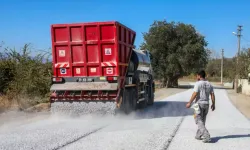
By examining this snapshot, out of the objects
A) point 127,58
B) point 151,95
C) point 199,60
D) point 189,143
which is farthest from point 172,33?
point 189,143

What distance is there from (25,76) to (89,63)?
21.1ft

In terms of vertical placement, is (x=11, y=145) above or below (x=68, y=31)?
below

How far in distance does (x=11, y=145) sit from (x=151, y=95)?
494 inches

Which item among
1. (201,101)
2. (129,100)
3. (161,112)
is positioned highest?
(201,101)

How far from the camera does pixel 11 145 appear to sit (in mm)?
7688

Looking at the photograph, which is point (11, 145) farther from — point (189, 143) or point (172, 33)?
point (172, 33)

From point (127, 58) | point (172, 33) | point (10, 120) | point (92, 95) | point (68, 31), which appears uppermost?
point (172, 33)

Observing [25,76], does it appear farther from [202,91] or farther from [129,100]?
[202,91]

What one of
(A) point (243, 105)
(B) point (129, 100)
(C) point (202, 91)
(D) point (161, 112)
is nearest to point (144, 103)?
(D) point (161, 112)

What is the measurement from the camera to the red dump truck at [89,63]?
40.8 ft

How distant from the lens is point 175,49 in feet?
158

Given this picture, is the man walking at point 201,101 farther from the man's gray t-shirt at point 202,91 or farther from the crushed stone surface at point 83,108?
the crushed stone surface at point 83,108

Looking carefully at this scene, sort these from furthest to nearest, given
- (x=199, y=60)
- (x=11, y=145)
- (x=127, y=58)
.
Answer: (x=199, y=60), (x=127, y=58), (x=11, y=145)

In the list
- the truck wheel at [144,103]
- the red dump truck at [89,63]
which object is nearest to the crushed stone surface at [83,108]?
the red dump truck at [89,63]
